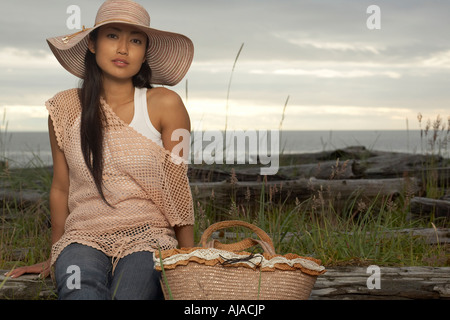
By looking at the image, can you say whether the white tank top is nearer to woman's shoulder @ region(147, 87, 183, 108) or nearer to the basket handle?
woman's shoulder @ region(147, 87, 183, 108)

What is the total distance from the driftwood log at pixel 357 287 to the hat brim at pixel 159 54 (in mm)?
1359

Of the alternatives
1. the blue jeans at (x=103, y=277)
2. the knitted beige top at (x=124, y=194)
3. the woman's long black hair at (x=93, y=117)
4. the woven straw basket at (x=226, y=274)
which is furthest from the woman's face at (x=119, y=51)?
the woven straw basket at (x=226, y=274)

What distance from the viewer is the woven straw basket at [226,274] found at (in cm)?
254

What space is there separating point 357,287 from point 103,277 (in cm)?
156

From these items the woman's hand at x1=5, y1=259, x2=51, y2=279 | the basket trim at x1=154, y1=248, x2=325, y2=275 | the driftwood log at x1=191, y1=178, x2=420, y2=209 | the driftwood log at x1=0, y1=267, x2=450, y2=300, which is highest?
the driftwood log at x1=191, y1=178, x2=420, y2=209

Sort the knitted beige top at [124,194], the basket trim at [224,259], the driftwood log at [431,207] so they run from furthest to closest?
the driftwood log at [431,207], the knitted beige top at [124,194], the basket trim at [224,259]

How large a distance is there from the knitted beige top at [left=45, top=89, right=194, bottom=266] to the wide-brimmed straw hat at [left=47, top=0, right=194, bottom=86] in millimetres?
403

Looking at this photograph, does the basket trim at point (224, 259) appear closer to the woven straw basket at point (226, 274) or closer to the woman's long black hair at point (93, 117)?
the woven straw basket at point (226, 274)

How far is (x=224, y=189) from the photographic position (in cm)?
541

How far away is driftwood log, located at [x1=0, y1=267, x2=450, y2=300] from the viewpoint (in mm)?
3346

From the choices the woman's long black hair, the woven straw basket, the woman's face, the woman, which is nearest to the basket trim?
the woven straw basket

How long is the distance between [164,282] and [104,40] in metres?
1.48
